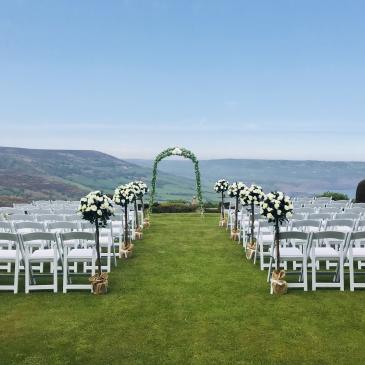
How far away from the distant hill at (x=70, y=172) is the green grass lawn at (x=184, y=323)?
83887 millimetres

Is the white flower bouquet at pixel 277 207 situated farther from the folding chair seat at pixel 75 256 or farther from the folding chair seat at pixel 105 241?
the folding chair seat at pixel 105 241

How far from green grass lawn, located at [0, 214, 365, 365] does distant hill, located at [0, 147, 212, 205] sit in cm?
8389

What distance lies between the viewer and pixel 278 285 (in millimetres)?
7156

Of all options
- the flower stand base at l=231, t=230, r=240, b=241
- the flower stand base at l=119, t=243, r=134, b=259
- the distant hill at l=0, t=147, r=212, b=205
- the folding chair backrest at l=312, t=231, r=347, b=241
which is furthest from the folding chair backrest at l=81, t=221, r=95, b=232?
the distant hill at l=0, t=147, r=212, b=205

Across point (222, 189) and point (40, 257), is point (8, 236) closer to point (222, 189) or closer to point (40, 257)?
point (40, 257)

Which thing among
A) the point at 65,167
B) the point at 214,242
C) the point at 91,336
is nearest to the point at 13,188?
the point at 65,167

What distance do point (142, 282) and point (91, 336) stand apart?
2541mm

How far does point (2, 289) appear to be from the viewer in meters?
7.52

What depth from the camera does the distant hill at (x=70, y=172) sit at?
326 feet

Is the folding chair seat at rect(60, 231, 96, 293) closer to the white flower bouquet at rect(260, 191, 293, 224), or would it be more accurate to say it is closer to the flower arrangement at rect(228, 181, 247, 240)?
the white flower bouquet at rect(260, 191, 293, 224)

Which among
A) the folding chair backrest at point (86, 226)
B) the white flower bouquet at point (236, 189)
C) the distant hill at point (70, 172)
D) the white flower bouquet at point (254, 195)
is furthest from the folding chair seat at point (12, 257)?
the distant hill at point (70, 172)

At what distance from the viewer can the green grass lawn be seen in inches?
193

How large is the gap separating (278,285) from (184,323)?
2.01 m

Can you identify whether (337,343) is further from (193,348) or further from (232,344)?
(193,348)
